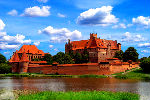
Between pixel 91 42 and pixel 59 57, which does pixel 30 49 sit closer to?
pixel 59 57

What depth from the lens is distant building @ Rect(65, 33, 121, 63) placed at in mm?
52906

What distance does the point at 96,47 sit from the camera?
53.1 metres

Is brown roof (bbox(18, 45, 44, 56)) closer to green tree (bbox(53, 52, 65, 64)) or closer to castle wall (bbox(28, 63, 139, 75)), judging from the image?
green tree (bbox(53, 52, 65, 64))

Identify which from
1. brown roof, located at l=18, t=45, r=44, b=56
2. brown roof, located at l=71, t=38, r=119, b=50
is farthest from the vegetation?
brown roof, located at l=18, t=45, r=44, b=56

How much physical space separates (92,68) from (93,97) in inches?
1021

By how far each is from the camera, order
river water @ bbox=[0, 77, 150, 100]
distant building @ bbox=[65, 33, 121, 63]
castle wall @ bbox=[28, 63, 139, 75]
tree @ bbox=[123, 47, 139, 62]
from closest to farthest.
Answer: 1. river water @ bbox=[0, 77, 150, 100]
2. castle wall @ bbox=[28, 63, 139, 75]
3. distant building @ bbox=[65, 33, 121, 63]
4. tree @ bbox=[123, 47, 139, 62]

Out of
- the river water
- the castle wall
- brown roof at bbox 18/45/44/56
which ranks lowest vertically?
the river water

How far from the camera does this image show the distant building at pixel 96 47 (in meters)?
52.9

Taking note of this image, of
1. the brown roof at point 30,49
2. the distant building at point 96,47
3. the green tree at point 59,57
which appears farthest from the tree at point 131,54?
the brown roof at point 30,49

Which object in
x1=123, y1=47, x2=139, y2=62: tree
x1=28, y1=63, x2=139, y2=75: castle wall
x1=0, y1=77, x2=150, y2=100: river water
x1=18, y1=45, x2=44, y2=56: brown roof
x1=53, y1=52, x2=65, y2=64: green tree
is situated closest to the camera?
x1=0, y1=77, x2=150, y2=100: river water

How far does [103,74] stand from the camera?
139 ft

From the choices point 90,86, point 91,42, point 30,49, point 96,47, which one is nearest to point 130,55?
point 96,47

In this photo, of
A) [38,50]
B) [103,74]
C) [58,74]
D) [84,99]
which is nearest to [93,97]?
[84,99]

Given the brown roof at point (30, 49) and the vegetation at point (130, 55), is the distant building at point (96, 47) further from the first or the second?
the brown roof at point (30, 49)
